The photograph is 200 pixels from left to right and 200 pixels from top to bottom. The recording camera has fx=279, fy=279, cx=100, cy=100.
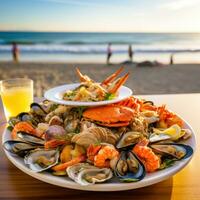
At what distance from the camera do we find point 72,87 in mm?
1064

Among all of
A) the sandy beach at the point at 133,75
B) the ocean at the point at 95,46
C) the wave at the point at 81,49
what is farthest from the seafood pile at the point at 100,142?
the wave at the point at 81,49

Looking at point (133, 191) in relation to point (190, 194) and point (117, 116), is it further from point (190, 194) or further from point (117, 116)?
point (117, 116)

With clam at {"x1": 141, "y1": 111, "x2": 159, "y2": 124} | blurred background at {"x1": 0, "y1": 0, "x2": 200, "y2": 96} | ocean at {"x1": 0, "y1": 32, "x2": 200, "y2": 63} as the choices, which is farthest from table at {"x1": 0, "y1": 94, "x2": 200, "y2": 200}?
ocean at {"x1": 0, "y1": 32, "x2": 200, "y2": 63}

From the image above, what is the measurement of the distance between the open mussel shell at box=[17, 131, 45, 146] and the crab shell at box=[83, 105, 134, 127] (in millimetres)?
150

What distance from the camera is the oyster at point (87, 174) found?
581 mm

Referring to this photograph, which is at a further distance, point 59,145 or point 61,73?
point 61,73

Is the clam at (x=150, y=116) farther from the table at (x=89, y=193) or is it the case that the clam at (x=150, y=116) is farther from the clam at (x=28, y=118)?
the clam at (x=28, y=118)

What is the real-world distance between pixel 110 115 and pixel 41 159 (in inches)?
9.4

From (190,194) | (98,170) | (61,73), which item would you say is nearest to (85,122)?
(98,170)

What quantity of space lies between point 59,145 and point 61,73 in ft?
22.7

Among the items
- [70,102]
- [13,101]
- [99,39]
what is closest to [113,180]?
[70,102]

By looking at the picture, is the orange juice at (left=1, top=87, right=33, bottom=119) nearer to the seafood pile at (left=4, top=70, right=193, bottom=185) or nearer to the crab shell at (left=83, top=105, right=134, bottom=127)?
the seafood pile at (left=4, top=70, right=193, bottom=185)

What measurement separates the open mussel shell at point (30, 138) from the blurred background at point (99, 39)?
632 centimetres

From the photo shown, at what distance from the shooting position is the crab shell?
2.60ft
